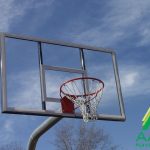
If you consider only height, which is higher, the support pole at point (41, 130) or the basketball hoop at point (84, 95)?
the basketball hoop at point (84, 95)

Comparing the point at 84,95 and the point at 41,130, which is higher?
the point at 84,95

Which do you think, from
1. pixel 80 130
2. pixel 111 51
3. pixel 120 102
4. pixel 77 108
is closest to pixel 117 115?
pixel 120 102

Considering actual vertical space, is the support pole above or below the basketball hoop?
below

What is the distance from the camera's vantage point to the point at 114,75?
8.69m

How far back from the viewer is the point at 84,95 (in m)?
7.83

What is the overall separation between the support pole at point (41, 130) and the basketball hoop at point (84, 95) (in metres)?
0.51

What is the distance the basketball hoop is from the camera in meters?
7.66

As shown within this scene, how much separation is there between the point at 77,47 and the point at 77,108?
146cm

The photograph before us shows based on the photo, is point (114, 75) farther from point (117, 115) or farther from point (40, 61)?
point (40, 61)

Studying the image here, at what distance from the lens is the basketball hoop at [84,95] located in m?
7.66

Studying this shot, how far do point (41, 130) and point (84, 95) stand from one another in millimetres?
1024

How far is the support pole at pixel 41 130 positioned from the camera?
7.43m

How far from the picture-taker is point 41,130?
300 inches

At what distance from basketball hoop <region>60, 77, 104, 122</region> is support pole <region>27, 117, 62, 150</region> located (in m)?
0.51
